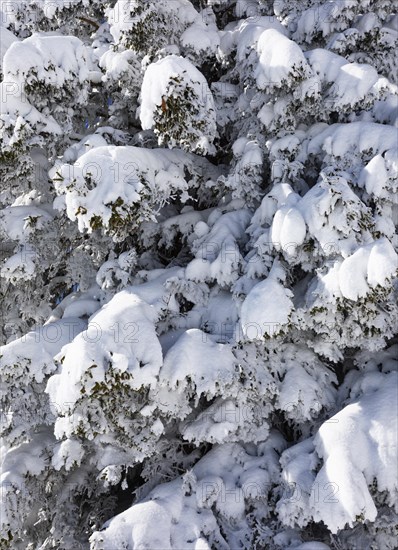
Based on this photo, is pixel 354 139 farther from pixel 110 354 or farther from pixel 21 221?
pixel 21 221

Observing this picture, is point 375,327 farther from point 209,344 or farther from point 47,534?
point 47,534

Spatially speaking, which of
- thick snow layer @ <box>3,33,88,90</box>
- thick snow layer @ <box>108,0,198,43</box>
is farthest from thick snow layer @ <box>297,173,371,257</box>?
thick snow layer @ <box>108,0,198,43</box>

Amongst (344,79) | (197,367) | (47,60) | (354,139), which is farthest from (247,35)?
(197,367)

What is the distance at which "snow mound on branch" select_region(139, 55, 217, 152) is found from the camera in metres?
5.62

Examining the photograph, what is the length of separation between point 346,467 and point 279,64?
4.13 metres

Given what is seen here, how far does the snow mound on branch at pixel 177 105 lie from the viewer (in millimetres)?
5625

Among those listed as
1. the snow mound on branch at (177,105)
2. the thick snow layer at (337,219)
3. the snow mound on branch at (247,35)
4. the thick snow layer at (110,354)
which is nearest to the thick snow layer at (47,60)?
the snow mound on branch at (177,105)

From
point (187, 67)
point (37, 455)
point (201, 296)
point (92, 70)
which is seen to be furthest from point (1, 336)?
point (187, 67)

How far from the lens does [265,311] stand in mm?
4918

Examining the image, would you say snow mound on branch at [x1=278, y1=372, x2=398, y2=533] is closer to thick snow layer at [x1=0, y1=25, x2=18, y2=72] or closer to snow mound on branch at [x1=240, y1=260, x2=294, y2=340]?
snow mound on branch at [x1=240, y1=260, x2=294, y2=340]

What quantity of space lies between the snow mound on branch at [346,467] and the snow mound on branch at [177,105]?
3244 mm

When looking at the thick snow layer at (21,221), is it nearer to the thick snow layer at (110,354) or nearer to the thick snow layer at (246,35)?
the thick snow layer at (110,354)

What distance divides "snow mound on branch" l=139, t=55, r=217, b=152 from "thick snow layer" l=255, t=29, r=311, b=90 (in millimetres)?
676

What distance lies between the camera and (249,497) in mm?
5184
